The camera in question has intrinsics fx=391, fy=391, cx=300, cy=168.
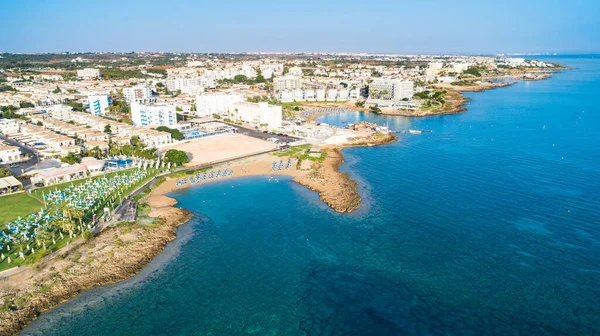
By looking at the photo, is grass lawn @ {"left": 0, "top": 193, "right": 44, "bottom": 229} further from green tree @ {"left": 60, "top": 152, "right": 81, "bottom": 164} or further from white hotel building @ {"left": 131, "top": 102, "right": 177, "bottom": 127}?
white hotel building @ {"left": 131, "top": 102, "right": 177, "bottom": 127}

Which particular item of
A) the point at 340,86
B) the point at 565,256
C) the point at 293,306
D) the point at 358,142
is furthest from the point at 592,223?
the point at 340,86

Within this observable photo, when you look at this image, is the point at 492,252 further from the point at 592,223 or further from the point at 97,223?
the point at 97,223

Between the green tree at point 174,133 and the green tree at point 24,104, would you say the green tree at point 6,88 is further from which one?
the green tree at point 174,133

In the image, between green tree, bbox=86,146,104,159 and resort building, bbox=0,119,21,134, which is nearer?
green tree, bbox=86,146,104,159

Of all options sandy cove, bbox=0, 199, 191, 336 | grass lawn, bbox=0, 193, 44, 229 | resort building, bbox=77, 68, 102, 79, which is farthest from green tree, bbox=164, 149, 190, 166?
resort building, bbox=77, 68, 102, 79

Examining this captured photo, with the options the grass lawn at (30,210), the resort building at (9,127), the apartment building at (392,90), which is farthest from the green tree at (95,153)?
the apartment building at (392,90)

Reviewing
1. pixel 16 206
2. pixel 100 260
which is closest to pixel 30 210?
pixel 16 206
